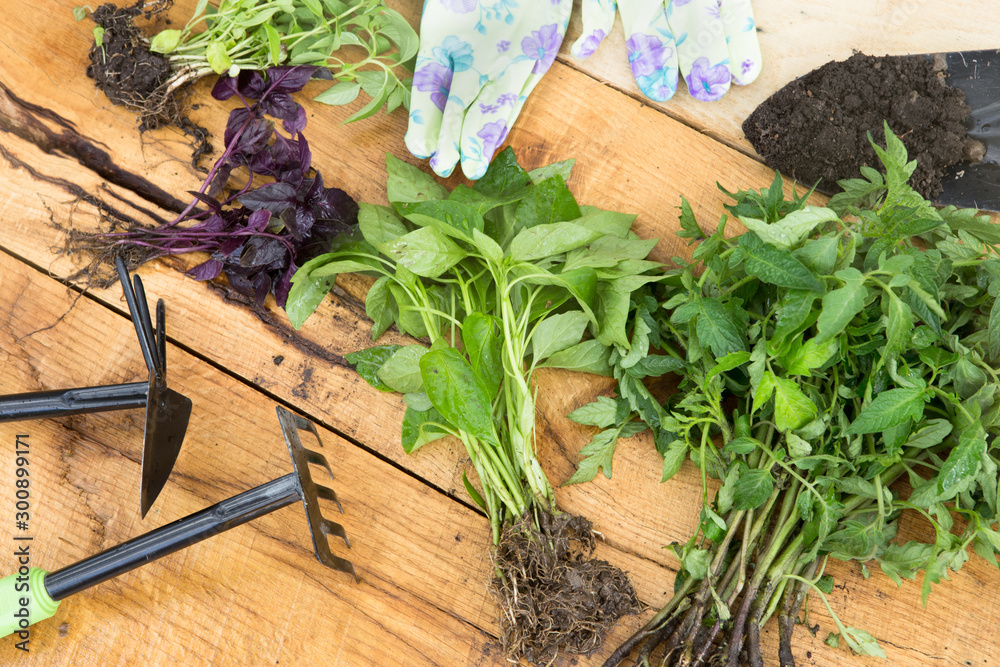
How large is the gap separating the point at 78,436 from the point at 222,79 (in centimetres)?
65

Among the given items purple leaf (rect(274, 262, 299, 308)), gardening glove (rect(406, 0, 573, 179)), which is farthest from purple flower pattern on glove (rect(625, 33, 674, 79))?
purple leaf (rect(274, 262, 299, 308))

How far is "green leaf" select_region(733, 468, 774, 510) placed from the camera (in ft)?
2.85

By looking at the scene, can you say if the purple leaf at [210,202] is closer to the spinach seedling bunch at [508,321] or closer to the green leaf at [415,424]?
the spinach seedling bunch at [508,321]

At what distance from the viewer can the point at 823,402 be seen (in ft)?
2.94

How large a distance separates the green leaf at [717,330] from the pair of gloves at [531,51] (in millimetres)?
487

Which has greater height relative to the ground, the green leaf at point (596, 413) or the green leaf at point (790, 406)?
the green leaf at point (790, 406)

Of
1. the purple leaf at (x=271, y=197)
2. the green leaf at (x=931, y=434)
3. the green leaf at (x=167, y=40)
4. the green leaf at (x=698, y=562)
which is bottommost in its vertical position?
the green leaf at (x=698, y=562)

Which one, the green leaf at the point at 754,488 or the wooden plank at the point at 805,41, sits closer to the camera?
the green leaf at the point at 754,488

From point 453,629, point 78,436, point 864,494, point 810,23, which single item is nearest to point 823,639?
point 864,494

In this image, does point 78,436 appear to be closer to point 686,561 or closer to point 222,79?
point 222,79

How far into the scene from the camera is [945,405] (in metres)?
0.88

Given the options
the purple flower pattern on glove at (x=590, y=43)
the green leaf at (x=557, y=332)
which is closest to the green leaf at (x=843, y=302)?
the green leaf at (x=557, y=332)

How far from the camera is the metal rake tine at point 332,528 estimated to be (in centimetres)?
95

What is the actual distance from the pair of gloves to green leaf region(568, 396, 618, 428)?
19.0 inches
